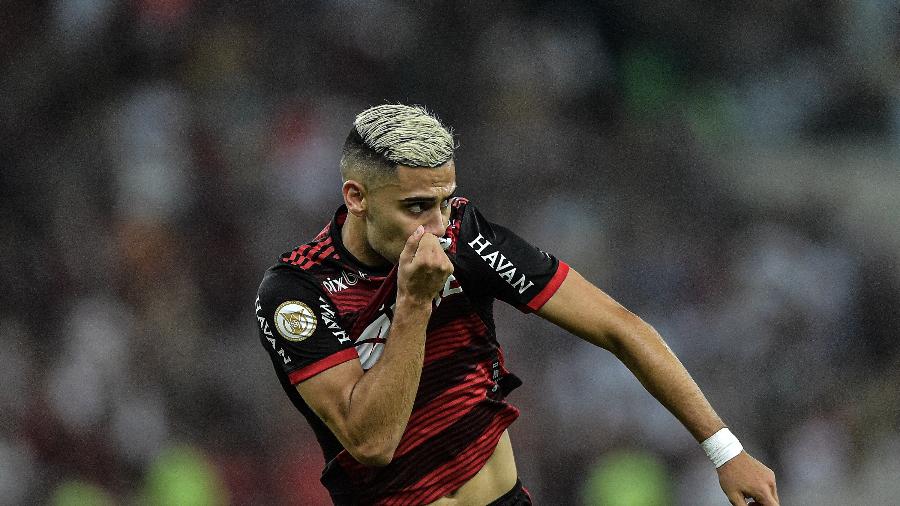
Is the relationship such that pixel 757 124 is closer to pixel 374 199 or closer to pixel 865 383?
pixel 865 383

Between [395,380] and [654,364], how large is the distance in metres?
0.73

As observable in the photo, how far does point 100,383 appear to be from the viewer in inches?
253

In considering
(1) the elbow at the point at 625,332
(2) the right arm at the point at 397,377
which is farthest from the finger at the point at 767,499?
(2) the right arm at the point at 397,377

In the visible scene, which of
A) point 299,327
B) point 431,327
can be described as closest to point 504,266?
point 431,327

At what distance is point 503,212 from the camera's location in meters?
6.69

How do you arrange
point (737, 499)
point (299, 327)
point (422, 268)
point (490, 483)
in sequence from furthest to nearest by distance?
1. point (490, 483)
2. point (299, 327)
3. point (737, 499)
4. point (422, 268)

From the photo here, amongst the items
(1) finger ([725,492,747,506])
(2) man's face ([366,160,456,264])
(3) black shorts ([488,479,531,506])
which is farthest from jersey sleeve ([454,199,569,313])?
(1) finger ([725,492,747,506])

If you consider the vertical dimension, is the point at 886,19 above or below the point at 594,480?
above

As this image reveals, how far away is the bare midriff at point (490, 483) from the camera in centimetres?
298

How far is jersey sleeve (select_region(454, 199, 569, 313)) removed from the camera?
2916mm

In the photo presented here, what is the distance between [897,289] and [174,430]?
4.57 metres

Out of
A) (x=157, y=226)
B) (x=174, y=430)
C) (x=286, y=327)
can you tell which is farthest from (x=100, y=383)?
(x=286, y=327)

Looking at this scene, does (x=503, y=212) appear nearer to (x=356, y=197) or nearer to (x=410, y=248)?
(x=356, y=197)

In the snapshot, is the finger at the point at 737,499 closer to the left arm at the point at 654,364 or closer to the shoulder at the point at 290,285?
the left arm at the point at 654,364
